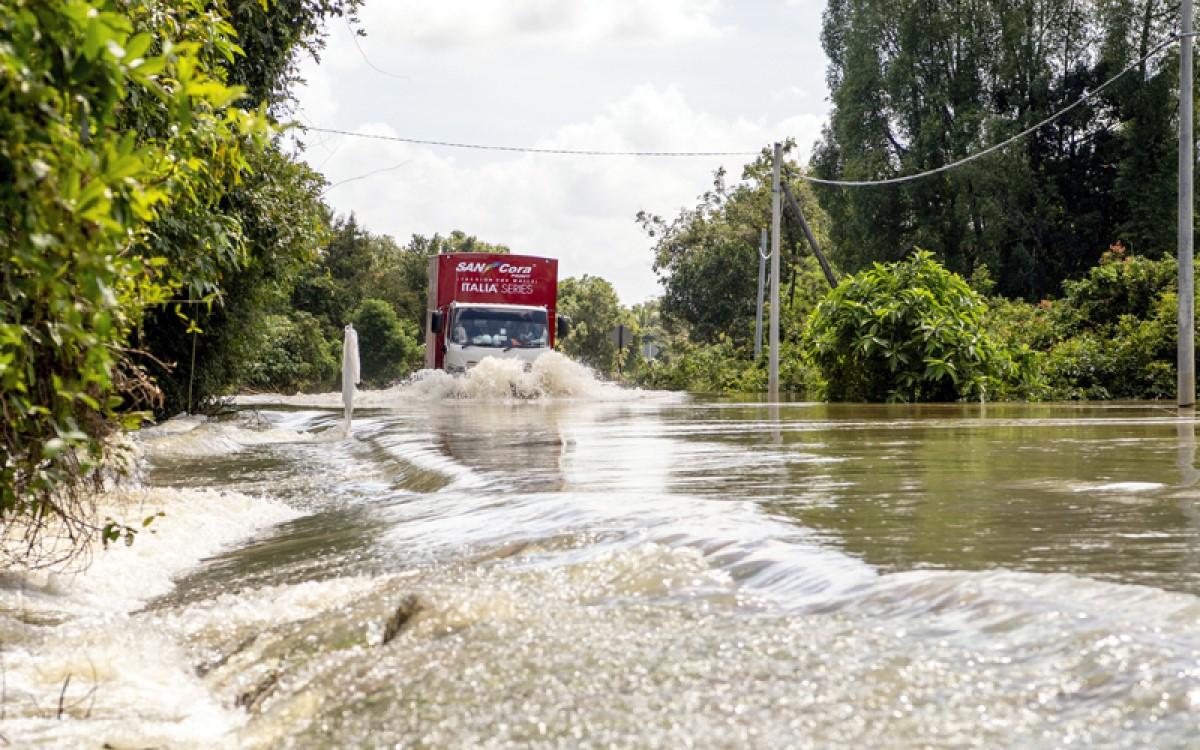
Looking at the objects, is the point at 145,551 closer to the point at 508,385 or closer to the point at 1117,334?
the point at 508,385

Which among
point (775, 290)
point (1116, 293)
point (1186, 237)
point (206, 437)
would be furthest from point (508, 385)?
point (1116, 293)

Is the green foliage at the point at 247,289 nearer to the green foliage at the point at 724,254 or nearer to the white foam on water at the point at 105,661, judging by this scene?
the white foam on water at the point at 105,661

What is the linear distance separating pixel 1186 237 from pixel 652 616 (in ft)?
55.8

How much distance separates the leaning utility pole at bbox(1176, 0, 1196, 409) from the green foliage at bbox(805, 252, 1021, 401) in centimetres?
336

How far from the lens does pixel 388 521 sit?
280 inches

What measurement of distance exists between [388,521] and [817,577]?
3459 mm

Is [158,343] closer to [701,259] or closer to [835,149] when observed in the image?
[835,149]

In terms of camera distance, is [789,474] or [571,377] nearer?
[789,474]

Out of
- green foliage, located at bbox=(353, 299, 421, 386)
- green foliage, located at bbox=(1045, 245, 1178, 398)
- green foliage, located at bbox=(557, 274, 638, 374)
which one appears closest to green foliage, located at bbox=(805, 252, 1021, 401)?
green foliage, located at bbox=(1045, 245, 1178, 398)

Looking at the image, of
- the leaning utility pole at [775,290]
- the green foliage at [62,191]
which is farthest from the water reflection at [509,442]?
the leaning utility pole at [775,290]

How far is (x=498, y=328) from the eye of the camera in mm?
26359

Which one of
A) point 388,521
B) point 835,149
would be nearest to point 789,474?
point 388,521

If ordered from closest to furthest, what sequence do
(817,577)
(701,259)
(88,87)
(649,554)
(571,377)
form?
(88,87)
(817,577)
(649,554)
(571,377)
(701,259)

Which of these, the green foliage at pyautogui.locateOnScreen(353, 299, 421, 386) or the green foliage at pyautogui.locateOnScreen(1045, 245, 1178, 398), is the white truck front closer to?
the green foliage at pyautogui.locateOnScreen(1045, 245, 1178, 398)
